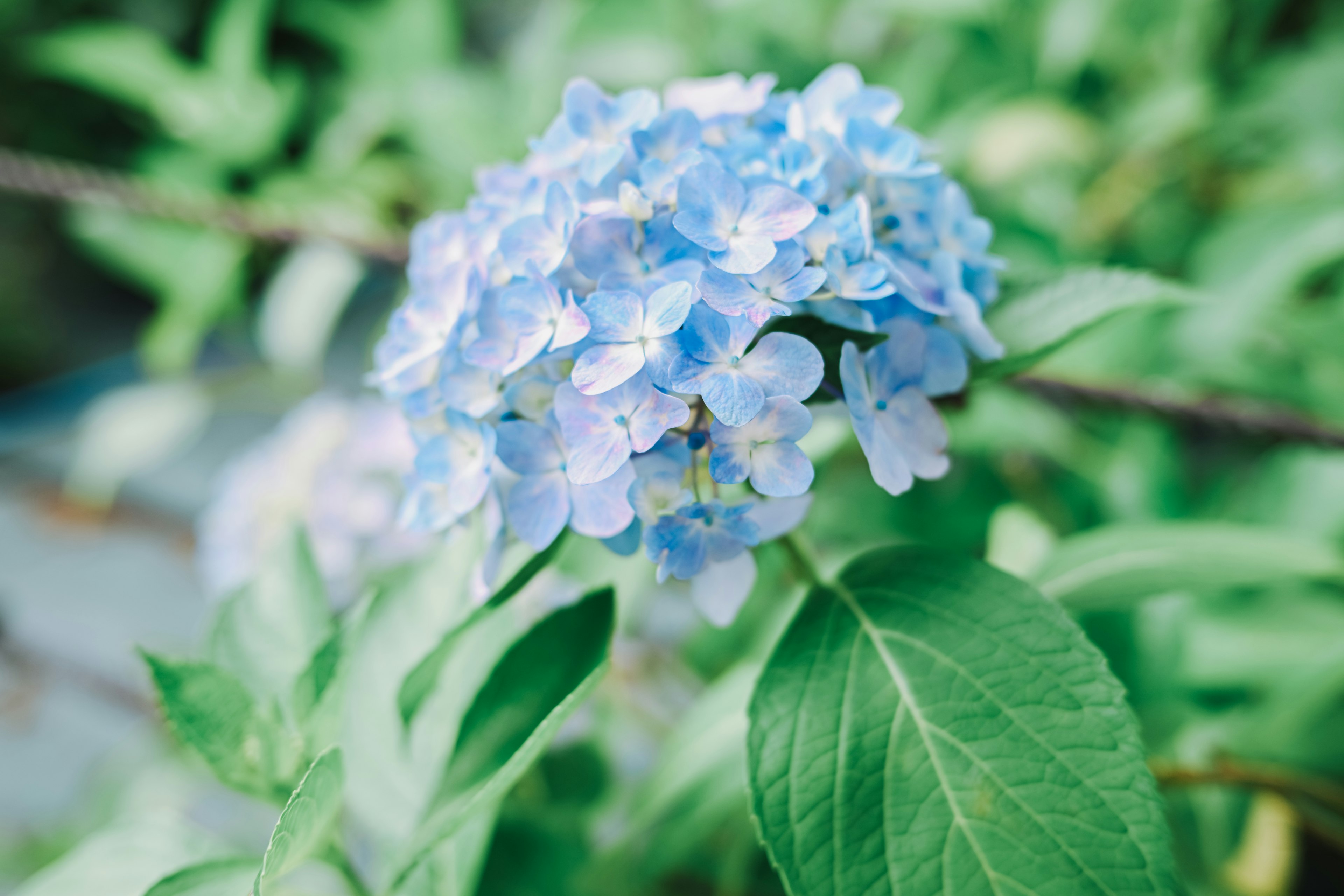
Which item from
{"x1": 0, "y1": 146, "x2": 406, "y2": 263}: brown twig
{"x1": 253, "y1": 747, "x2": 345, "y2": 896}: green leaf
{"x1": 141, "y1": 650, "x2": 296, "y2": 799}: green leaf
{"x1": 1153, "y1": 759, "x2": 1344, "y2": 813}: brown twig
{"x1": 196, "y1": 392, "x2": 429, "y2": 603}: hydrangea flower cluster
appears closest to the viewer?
{"x1": 253, "y1": 747, "x2": 345, "y2": 896}: green leaf

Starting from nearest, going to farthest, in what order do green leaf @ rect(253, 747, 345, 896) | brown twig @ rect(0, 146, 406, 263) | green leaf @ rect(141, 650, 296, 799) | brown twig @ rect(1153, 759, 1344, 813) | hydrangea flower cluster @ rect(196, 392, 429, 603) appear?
green leaf @ rect(253, 747, 345, 896) → green leaf @ rect(141, 650, 296, 799) → brown twig @ rect(1153, 759, 1344, 813) → brown twig @ rect(0, 146, 406, 263) → hydrangea flower cluster @ rect(196, 392, 429, 603)

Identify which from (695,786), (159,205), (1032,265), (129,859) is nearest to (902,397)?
(695,786)

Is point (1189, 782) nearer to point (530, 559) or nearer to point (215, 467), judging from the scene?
point (530, 559)

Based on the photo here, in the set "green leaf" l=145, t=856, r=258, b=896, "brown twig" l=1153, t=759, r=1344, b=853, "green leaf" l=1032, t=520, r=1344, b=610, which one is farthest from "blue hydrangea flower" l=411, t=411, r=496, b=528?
"brown twig" l=1153, t=759, r=1344, b=853

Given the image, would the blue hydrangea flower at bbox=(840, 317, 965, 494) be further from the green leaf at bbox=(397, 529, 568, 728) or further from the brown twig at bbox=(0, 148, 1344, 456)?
the green leaf at bbox=(397, 529, 568, 728)

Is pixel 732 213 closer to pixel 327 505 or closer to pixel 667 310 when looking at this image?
pixel 667 310

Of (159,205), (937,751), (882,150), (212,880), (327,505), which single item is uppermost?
(882,150)

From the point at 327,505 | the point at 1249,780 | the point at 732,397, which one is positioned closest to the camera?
the point at 732,397
